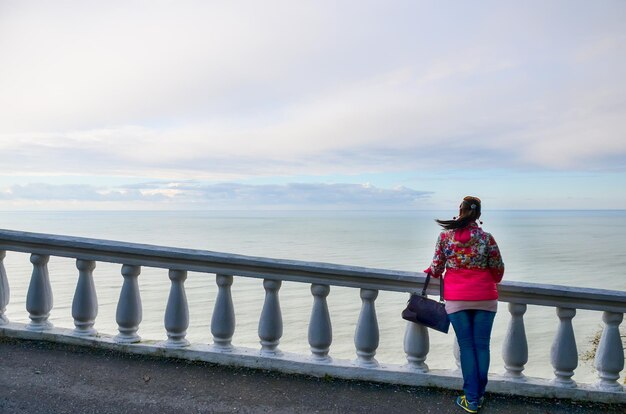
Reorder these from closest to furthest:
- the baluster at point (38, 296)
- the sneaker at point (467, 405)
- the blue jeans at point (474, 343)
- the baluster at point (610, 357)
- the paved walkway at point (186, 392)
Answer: the paved walkway at point (186, 392)
the sneaker at point (467, 405)
the blue jeans at point (474, 343)
the baluster at point (610, 357)
the baluster at point (38, 296)

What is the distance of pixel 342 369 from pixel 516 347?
1496mm

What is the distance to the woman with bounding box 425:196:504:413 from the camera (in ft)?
13.9

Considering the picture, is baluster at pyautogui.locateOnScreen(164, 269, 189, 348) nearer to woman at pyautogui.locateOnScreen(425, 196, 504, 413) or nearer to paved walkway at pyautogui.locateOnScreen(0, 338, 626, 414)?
paved walkway at pyautogui.locateOnScreen(0, 338, 626, 414)

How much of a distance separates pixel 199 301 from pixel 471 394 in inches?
1073

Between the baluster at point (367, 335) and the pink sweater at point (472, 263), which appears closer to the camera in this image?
the pink sweater at point (472, 263)

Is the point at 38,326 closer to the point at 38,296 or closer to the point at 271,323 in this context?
the point at 38,296

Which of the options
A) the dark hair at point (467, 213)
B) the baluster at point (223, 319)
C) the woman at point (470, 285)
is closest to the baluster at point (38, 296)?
the baluster at point (223, 319)

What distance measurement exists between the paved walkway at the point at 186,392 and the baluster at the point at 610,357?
187 millimetres

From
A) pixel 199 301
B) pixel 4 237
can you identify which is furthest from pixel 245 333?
pixel 4 237

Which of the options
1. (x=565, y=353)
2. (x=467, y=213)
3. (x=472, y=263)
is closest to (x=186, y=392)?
(x=472, y=263)

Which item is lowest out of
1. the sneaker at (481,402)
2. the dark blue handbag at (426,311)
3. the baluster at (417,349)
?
the sneaker at (481,402)

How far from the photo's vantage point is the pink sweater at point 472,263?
13.8 feet

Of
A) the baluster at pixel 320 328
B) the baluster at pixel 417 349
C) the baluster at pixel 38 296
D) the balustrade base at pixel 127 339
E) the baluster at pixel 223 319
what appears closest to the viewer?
the baluster at pixel 417 349

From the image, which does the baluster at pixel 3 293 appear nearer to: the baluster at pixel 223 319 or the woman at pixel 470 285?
the baluster at pixel 223 319
